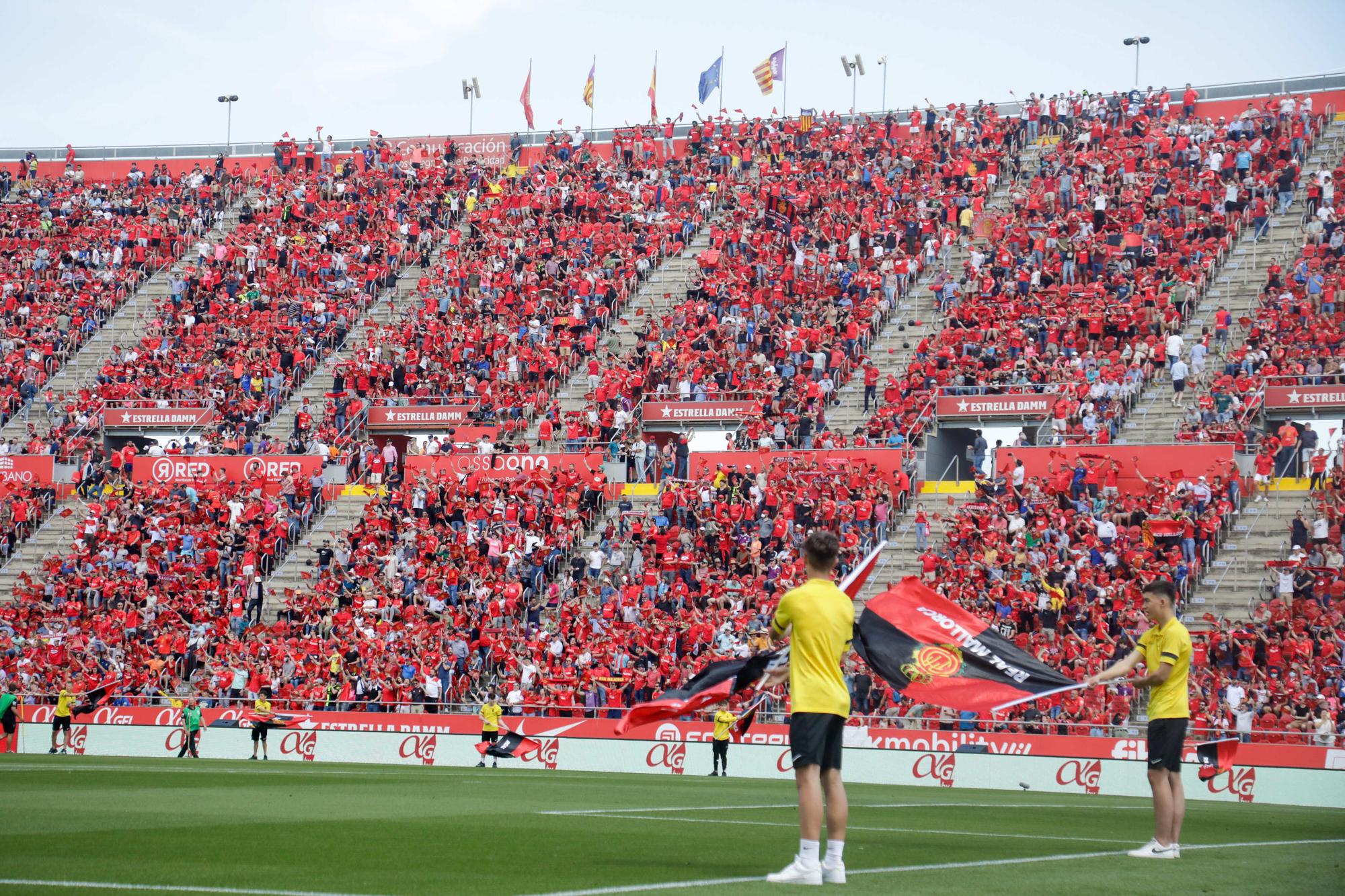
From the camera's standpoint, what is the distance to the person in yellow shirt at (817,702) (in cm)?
933

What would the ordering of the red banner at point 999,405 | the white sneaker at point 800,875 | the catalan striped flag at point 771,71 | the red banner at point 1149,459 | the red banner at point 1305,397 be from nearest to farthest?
the white sneaker at point 800,875, the red banner at point 1149,459, the red banner at point 1305,397, the red banner at point 999,405, the catalan striped flag at point 771,71

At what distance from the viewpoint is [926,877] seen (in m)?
10.1

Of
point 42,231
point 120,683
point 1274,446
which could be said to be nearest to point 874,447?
point 1274,446

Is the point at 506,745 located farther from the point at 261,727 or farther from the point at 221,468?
the point at 221,468

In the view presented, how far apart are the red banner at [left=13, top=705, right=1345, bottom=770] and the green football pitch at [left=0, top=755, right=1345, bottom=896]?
4.82m

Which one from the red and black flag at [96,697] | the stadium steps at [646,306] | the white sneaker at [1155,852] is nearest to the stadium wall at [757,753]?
the red and black flag at [96,697]

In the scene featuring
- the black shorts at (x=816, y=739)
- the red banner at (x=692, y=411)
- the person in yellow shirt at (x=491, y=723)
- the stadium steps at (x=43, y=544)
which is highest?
the red banner at (x=692, y=411)

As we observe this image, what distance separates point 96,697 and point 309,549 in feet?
27.6

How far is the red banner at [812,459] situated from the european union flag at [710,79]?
74.9 feet

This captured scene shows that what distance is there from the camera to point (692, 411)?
42969 millimetres

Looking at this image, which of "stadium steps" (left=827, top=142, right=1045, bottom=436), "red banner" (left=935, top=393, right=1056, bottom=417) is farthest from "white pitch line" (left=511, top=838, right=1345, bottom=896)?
"stadium steps" (left=827, top=142, right=1045, bottom=436)

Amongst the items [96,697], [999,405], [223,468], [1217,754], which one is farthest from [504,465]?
[1217,754]

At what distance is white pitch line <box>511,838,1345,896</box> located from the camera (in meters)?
9.11

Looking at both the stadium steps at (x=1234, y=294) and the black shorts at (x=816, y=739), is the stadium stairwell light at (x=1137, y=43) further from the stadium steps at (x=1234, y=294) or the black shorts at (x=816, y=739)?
the black shorts at (x=816, y=739)
